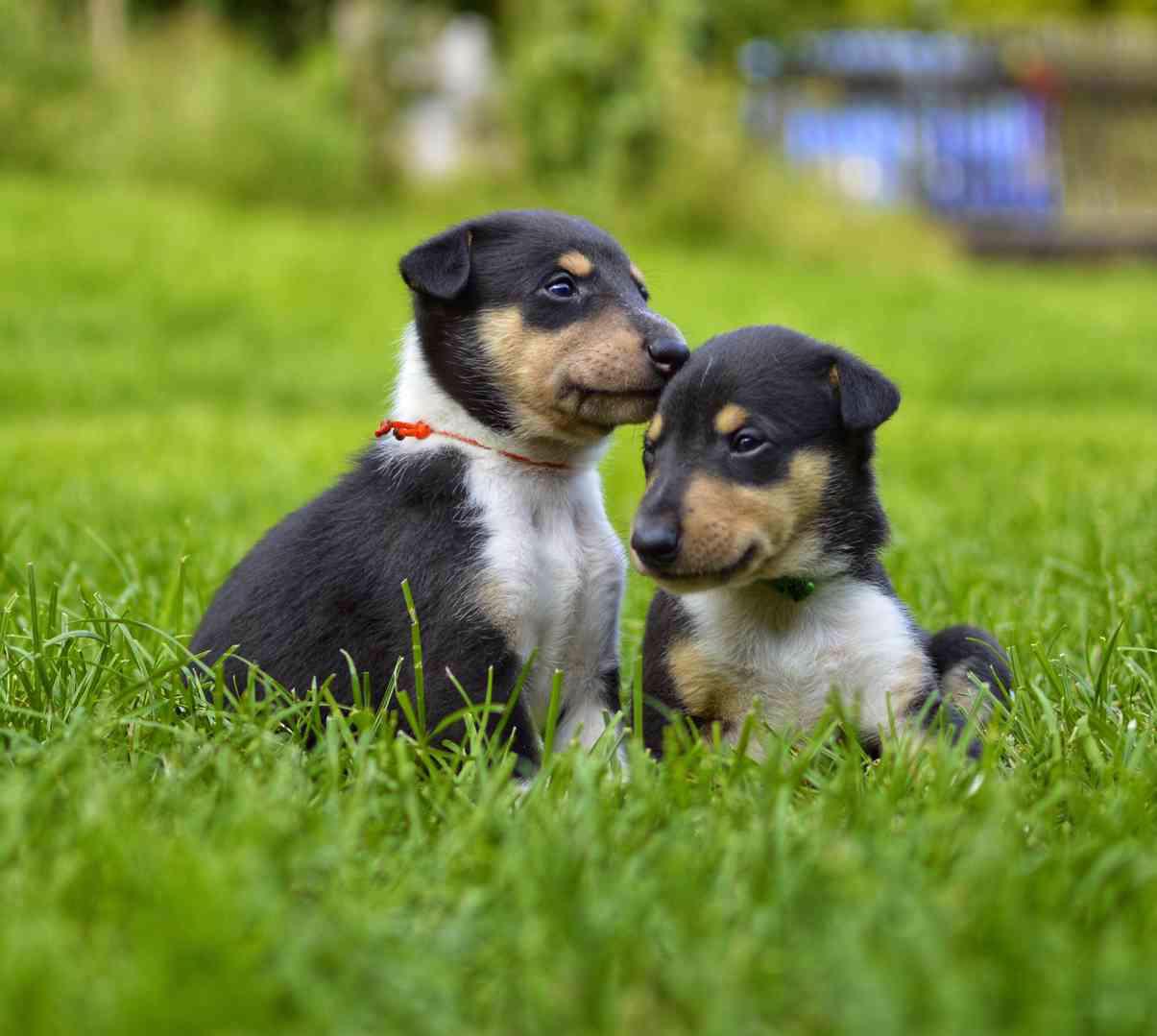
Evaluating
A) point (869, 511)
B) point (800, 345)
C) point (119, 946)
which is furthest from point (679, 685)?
point (119, 946)

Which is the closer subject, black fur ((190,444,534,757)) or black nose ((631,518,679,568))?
black nose ((631,518,679,568))

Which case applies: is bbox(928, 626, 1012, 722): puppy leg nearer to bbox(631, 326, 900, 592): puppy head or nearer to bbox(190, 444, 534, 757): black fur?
bbox(631, 326, 900, 592): puppy head

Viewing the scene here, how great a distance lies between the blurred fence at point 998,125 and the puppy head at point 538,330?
24.3 m

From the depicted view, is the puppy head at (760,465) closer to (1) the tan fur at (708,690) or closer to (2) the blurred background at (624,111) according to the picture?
(1) the tan fur at (708,690)

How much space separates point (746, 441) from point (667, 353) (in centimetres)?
33

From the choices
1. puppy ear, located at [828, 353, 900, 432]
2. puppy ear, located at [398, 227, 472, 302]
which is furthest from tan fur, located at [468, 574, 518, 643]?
puppy ear, located at [828, 353, 900, 432]

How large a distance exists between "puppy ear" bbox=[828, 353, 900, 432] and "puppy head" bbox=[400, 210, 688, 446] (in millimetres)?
391

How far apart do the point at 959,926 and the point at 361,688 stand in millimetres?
1773

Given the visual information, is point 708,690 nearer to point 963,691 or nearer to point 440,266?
point 963,691

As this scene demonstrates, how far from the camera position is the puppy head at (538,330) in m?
3.73

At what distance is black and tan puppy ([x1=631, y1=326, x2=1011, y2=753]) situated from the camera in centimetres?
350

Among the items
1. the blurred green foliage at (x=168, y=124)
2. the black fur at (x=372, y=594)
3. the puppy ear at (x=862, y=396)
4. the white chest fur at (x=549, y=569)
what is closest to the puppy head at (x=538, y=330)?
the white chest fur at (x=549, y=569)

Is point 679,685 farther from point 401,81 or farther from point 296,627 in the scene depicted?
point 401,81

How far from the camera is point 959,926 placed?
2.23 metres
